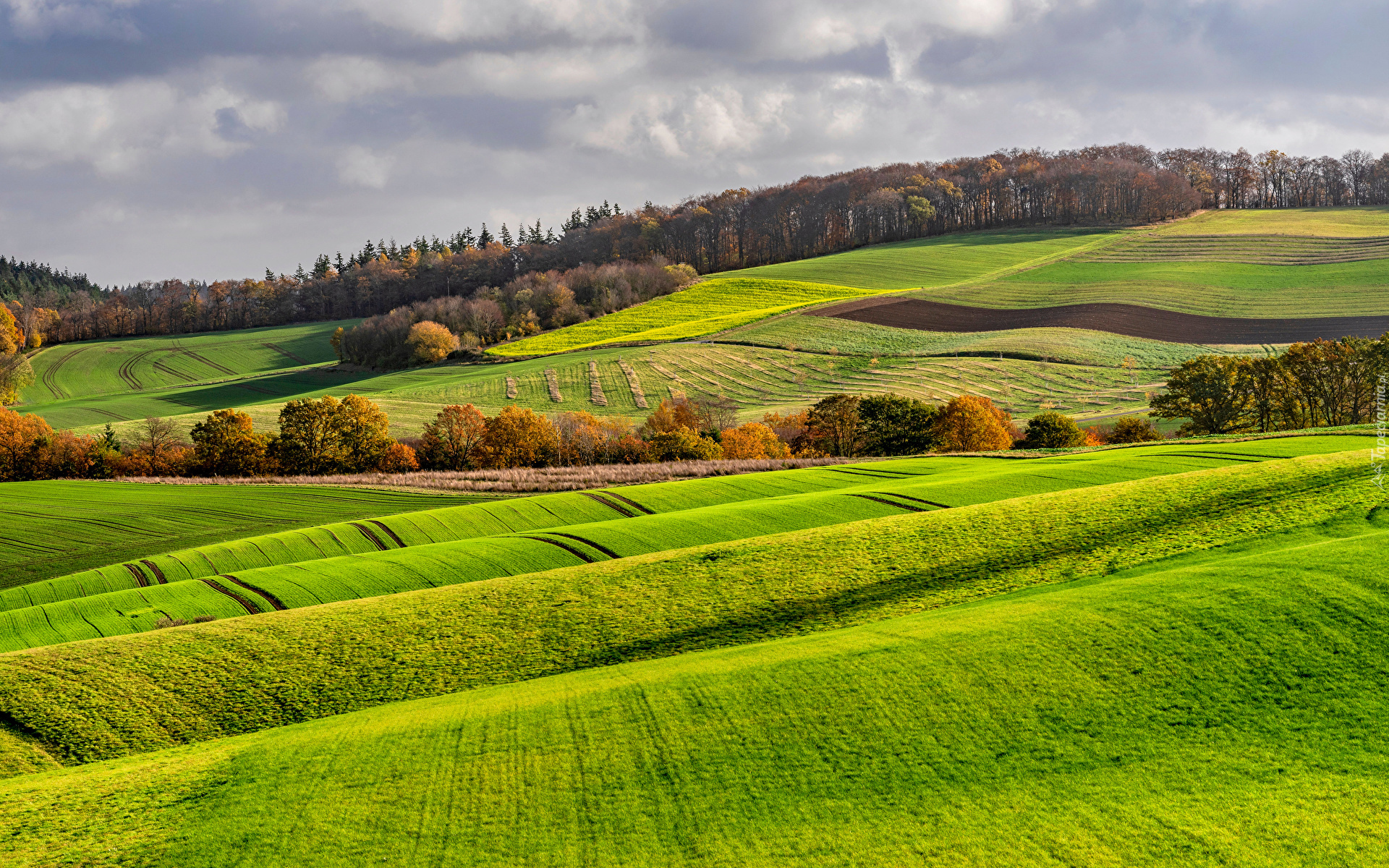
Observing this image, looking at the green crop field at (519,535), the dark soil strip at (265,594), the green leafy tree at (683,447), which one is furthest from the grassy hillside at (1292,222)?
the dark soil strip at (265,594)

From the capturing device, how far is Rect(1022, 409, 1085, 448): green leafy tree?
50.4 meters

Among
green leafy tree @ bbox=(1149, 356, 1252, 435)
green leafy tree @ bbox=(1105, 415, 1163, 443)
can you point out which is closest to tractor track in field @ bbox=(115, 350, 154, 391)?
green leafy tree @ bbox=(1105, 415, 1163, 443)

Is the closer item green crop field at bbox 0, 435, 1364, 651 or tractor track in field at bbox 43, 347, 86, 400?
green crop field at bbox 0, 435, 1364, 651

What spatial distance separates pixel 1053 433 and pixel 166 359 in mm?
136688

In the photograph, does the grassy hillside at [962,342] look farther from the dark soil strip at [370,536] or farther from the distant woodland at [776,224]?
the dark soil strip at [370,536]

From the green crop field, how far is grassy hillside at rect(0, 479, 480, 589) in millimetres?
5624

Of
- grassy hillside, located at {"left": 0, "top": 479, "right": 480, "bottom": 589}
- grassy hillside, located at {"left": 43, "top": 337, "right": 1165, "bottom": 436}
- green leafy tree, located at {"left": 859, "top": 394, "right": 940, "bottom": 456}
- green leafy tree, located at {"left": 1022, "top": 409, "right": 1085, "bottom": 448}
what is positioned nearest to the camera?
grassy hillside, located at {"left": 0, "top": 479, "right": 480, "bottom": 589}

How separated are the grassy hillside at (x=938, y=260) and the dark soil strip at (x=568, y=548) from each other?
9948 cm

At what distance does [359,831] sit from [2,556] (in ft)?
117

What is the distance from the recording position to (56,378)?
401 ft

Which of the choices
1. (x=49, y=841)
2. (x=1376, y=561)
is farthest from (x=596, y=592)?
(x=1376, y=561)

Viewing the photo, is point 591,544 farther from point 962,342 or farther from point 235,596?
point 962,342

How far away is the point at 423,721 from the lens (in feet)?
40.3

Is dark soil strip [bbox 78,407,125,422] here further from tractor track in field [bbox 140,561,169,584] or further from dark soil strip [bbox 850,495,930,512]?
dark soil strip [bbox 850,495,930,512]
